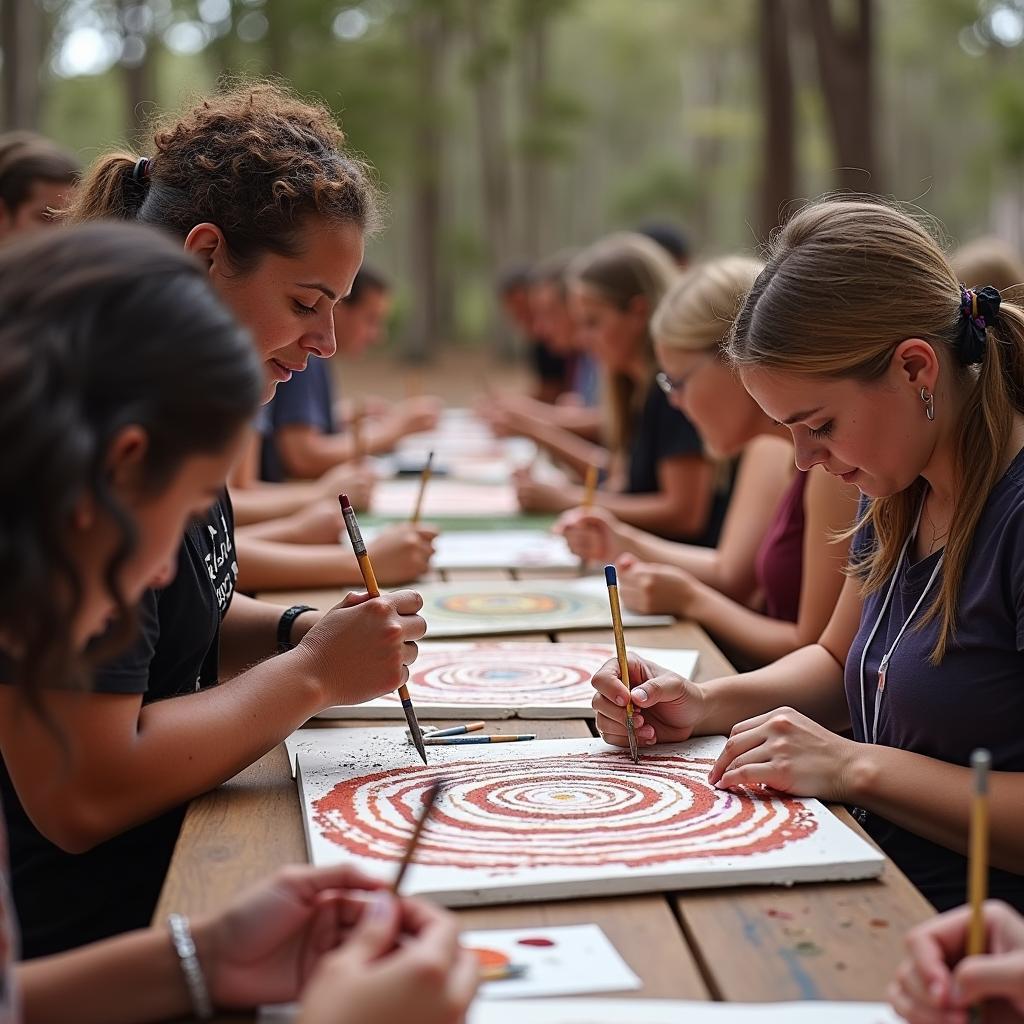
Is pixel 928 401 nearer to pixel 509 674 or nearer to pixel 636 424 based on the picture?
pixel 509 674

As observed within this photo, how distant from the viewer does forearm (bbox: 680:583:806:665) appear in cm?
259

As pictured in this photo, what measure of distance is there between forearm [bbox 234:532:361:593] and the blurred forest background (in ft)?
3.32

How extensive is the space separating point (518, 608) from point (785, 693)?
0.86 metres

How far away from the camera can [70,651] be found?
3.65ft

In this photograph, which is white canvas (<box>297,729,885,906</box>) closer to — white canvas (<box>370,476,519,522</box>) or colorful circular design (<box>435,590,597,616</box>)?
colorful circular design (<box>435,590,597,616</box>)

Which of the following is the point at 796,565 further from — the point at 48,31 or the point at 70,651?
the point at 48,31

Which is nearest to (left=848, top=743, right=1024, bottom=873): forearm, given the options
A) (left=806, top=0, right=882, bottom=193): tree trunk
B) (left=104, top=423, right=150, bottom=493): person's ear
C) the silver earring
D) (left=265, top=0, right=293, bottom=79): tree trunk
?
the silver earring

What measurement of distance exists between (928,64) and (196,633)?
108ft

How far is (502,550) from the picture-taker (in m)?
3.50

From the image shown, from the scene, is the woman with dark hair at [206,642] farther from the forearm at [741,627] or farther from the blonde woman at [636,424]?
the blonde woman at [636,424]

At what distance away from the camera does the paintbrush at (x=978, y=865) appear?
3.40ft

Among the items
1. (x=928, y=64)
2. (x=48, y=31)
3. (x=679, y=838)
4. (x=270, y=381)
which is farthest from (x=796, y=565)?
(x=928, y=64)

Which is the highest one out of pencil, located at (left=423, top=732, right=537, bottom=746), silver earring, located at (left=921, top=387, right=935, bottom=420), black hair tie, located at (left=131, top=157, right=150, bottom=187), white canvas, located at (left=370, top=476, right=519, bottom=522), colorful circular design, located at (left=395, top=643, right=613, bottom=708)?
black hair tie, located at (left=131, top=157, right=150, bottom=187)

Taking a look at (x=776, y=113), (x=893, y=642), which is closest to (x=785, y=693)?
(x=893, y=642)
